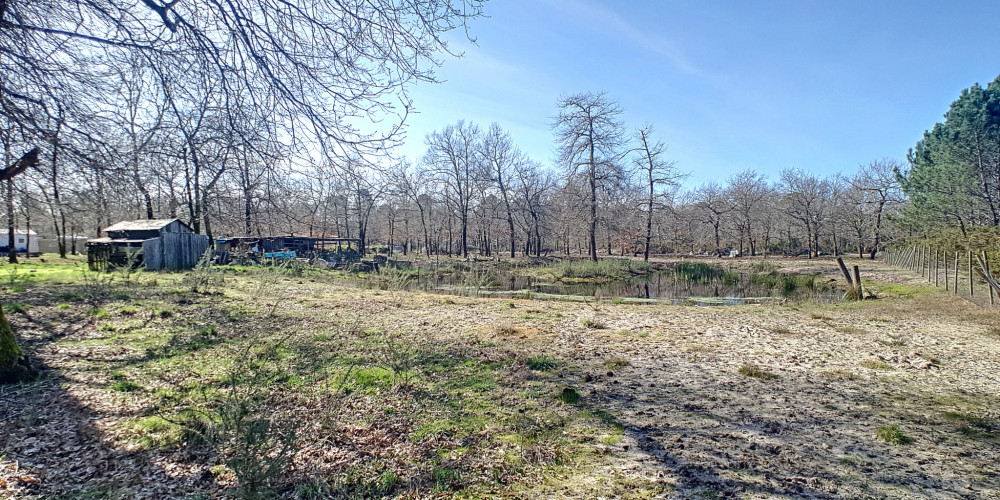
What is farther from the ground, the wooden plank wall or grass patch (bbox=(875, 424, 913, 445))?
the wooden plank wall

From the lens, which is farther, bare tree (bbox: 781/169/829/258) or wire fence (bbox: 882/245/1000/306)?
bare tree (bbox: 781/169/829/258)

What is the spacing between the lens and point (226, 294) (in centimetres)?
1157

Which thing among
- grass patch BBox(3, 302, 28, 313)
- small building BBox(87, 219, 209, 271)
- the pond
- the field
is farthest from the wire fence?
small building BBox(87, 219, 209, 271)

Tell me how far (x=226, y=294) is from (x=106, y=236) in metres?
14.8

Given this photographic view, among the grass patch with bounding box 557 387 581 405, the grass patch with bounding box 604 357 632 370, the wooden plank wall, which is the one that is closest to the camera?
the grass patch with bounding box 557 387 581 405

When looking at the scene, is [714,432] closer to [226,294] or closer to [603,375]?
[603,375]

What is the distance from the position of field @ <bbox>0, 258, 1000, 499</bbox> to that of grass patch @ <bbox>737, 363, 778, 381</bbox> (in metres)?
0.03

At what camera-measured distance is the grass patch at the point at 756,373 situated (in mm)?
5383

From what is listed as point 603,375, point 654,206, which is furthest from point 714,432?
point 654,206

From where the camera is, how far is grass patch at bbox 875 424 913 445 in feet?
11.7

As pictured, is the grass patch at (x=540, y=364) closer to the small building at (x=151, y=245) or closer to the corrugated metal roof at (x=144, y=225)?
the small building at (x=151, y=245)

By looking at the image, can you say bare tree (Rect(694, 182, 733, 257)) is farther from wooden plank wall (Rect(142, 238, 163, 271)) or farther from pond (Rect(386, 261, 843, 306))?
wooden plank wall (Rect(142, 238, 163, 271))

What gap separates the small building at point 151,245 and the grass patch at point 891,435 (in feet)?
68.5

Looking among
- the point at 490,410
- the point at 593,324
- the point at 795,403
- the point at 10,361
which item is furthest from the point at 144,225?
the point at 795,403
